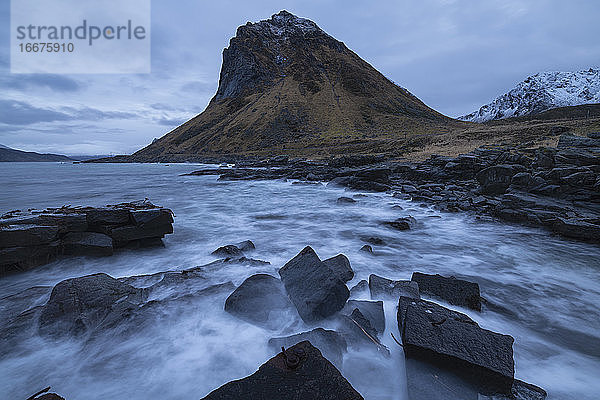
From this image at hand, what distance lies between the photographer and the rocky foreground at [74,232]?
4523 millimetres

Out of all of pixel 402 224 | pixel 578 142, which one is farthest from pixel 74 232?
pixel 578 142

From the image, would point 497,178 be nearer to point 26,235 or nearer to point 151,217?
point 151,217

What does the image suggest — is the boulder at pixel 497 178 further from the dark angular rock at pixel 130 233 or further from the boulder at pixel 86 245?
the boulder at pixel 86 245

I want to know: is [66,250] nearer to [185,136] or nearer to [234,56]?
[185,136]

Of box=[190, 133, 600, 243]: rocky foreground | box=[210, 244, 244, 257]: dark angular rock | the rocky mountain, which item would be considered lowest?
box=[210, 244, 244, 257]: dark angular rock

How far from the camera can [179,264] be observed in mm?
5180

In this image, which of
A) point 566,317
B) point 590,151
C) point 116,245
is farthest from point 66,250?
point 590,151

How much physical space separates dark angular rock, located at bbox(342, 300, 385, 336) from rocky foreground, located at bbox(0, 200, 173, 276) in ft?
15.4

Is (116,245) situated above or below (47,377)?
above

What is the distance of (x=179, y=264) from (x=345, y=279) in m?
3.27

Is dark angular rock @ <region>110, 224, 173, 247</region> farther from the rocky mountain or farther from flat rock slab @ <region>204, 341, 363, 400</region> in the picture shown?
the rocky mountain

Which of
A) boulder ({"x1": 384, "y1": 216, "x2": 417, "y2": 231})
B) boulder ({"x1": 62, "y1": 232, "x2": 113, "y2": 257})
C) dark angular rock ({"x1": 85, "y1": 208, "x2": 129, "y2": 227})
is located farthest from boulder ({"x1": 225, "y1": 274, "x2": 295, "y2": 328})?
boulder ({"x1": 384, "y1": 216, "x2": 417, "y2": 231})

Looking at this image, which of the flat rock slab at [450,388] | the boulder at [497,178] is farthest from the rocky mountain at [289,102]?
the flat rock slab at [450,388]

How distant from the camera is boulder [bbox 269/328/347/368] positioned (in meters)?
2.51
